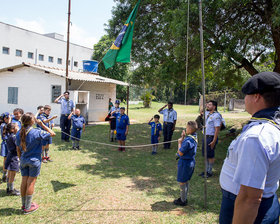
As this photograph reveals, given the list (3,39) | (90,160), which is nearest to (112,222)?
(90,160)

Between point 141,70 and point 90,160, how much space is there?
288 inches

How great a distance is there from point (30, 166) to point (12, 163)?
0.95 metres

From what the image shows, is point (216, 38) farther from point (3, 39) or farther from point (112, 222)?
point (3, 39)

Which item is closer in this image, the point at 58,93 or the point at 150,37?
the point at 150,37

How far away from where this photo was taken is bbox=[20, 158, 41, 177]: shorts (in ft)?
11.7

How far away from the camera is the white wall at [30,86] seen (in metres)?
13.9

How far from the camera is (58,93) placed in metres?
13.7

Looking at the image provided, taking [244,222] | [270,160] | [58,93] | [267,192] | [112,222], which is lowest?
[112,222]

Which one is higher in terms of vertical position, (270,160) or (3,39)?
(3,39)

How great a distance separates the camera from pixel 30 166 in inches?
141

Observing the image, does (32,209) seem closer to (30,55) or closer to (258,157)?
(258,157)

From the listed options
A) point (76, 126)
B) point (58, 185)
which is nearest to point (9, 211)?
point (58, 185)

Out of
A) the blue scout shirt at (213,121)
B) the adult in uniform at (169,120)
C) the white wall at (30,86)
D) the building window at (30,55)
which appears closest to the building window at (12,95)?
the white wall at (30,86)

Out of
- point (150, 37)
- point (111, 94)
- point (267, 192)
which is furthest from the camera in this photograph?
point (111, 94)
